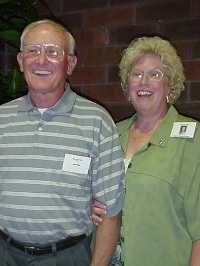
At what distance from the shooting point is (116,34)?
2.88 m

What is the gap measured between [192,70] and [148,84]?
32.5 inches

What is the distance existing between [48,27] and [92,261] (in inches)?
36.0

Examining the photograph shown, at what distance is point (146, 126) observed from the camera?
2.02 m

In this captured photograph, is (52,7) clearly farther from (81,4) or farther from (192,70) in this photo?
(192,70)

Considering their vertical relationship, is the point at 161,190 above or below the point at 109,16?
below

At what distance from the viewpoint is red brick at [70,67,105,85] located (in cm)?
295

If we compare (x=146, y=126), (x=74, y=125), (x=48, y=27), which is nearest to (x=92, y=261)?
(x=74, y=125)

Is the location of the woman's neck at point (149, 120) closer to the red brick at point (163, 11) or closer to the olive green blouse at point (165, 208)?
the olive green blouse at point (165, 208)

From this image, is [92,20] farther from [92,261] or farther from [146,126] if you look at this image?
[92,261]

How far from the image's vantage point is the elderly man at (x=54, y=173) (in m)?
1.65

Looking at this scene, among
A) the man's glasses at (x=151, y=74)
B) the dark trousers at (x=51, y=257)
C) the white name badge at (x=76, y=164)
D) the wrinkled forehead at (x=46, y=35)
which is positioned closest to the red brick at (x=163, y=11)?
the man's glasses at (x=151, y=74)

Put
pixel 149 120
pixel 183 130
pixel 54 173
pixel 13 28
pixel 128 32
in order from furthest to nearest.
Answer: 1. pixel 128 32
2. pixel 13 28
3. pixel 149 120
4. pixel 183 130
5. pixel 54 173

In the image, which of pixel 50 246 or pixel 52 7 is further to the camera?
pixel 52 7

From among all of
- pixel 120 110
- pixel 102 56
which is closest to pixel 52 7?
pixel 102 56
